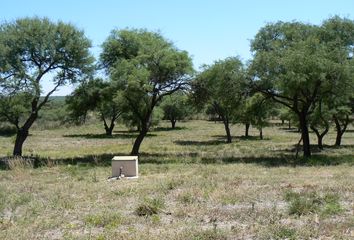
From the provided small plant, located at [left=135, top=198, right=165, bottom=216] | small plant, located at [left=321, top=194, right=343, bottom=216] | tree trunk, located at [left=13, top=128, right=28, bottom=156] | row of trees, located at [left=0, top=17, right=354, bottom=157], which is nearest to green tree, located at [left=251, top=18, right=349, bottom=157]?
row of trees, located at [left=0, top=17, right=354, bottom=157]

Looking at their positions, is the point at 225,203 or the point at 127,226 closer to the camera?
the point at 127,226

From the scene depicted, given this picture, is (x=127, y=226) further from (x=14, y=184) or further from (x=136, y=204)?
(x=14, y=184)

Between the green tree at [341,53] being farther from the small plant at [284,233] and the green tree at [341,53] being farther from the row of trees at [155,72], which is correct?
the small plant at [284,233]

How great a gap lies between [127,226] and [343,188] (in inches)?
272

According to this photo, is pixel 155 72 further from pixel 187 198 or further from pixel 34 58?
pixel 187 198

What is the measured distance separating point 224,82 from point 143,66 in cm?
451

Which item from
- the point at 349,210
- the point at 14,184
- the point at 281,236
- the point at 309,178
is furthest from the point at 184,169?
the point at 281,236

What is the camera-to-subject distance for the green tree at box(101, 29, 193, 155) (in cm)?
2528

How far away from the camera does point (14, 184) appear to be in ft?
52.3

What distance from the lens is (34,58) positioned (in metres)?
25.5

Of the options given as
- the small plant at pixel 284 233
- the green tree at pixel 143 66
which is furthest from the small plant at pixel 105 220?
the green tree at pixel 143 66

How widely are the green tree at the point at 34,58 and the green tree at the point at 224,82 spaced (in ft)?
21.3

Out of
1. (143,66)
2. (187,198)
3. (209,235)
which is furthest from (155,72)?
(209,235)

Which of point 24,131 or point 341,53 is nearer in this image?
point 341,53
